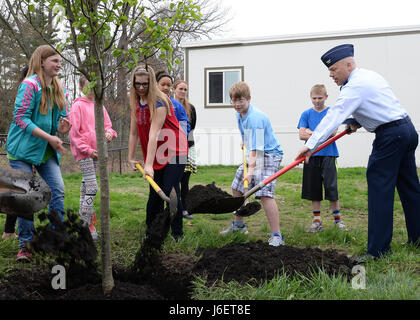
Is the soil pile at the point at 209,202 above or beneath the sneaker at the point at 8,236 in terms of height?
above

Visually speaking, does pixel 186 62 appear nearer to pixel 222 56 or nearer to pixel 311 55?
pixel 222 56

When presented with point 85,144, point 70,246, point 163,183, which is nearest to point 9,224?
point 85,144

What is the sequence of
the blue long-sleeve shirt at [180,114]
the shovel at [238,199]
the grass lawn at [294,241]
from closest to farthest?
the grass lawn at [294,241] < the shovel at [238,199] < the blue long-sleeve shirt at [180,114]

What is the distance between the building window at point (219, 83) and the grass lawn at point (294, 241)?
5090 millimetres

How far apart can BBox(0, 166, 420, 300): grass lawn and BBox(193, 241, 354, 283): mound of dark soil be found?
152mm

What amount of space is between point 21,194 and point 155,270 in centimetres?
115

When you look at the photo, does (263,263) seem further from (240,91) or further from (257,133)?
(240,91)

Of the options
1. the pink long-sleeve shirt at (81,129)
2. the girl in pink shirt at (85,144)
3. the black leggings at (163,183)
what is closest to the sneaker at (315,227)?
the black leggings at (163,183)

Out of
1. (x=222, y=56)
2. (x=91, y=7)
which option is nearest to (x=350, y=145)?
(x=222, y=56)

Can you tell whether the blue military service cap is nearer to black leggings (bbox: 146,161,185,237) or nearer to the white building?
black leggings (bbox: 146,161,185,237)

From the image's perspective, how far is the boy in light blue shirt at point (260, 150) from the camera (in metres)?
4.32

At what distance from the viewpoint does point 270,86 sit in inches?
515

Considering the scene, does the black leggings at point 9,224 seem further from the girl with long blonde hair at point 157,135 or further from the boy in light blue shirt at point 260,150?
the boy in light blue shirt at point 260,150

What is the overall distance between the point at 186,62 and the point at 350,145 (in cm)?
597
